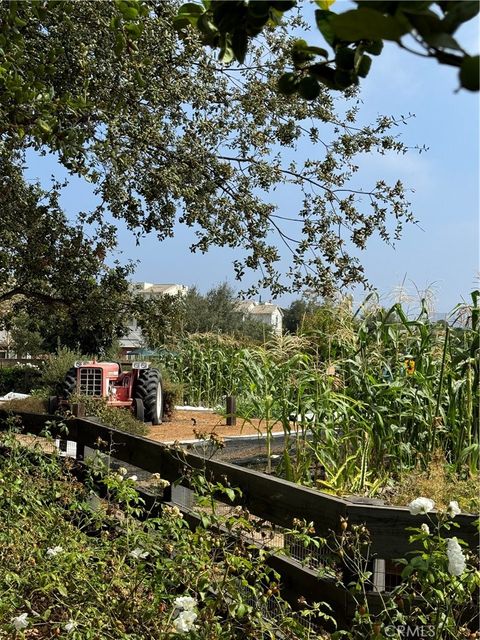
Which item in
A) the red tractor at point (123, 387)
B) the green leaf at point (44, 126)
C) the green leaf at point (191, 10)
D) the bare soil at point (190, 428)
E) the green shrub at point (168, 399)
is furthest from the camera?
the green shrub at point (168, 399)

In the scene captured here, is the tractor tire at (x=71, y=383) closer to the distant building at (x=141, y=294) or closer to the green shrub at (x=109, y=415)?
the distant building at (x=141, y=294)

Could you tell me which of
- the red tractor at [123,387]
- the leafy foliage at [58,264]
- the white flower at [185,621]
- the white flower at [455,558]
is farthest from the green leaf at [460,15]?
the red tractor at [123,387]

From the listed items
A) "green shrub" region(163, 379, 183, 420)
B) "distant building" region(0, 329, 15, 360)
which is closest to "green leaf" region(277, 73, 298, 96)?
"green shrub" region(163, 379, 183, 420)

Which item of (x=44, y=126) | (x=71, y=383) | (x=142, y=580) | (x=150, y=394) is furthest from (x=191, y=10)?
(x=71, y=383)

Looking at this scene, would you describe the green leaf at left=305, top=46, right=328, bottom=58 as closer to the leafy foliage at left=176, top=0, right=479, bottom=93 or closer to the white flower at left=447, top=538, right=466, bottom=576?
the leafy foliage at left=176, top=0, right=479, bottom=93

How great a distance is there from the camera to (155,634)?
2.67m

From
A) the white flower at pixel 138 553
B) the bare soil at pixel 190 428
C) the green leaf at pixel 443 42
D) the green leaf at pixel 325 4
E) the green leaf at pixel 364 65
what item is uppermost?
the green leaf at pixel 325 4

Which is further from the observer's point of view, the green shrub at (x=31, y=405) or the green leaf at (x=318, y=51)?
the green shrub at (x=31, y=405)

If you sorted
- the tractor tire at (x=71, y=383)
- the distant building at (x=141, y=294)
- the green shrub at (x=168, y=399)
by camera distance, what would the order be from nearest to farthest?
1. the distant building at (x=141, y=294)
2. the tractor tire at (x=71, y=383)
3. the green shrub at (x=168, y=399)

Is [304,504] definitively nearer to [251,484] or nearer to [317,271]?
[251,484]

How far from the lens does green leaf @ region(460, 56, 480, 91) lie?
1.98ft

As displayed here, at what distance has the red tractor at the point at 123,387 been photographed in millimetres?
13484

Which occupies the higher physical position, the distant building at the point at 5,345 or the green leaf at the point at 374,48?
the distant building at the point at 5,345

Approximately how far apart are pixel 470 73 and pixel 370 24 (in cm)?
9
